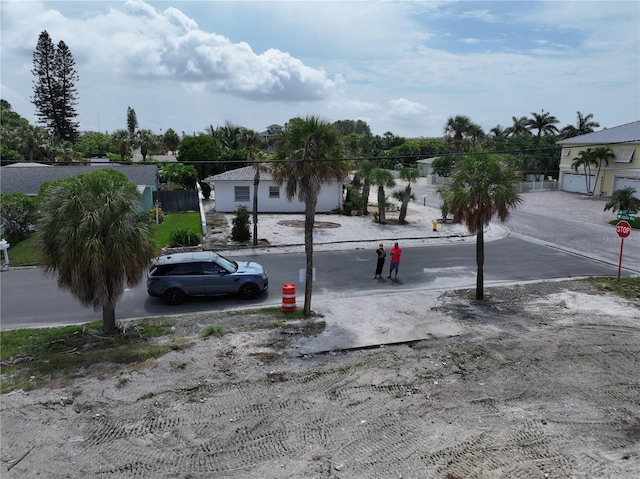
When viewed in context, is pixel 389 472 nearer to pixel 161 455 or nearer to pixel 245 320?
pixel 161 455

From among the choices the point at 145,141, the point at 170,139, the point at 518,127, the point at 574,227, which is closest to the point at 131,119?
the point at 170,139

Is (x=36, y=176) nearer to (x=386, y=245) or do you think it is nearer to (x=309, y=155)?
(x=386, y=245)

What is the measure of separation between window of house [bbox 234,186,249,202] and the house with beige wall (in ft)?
89.9

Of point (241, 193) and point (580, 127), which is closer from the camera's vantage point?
point (241, 193)

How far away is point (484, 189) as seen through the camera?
1559 centimetres

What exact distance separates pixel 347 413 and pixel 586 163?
45.3 meters

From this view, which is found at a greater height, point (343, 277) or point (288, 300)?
point (288, 300)

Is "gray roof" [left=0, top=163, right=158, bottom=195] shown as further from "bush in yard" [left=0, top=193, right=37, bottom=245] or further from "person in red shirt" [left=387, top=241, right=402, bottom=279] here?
"person in red shirt" [left=387, top=241, right=402, bottom=279]

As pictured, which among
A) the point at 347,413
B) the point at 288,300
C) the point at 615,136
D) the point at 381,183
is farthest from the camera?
the point at 615,136

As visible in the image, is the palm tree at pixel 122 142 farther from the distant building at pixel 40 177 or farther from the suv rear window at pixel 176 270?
the suv rear window at pixel 176 270

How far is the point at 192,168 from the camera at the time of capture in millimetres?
46156

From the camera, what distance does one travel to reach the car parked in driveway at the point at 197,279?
15930 millimetres

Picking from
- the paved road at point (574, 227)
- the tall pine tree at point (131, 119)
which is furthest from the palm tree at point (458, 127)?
the tall pine tree at point (131, 119)

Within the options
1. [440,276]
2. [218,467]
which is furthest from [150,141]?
[218,467]
